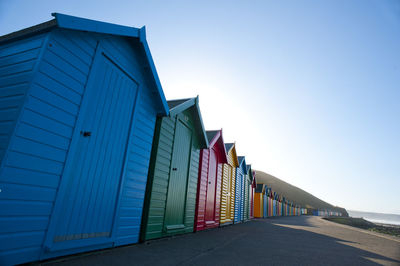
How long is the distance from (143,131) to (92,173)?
6.35 feet

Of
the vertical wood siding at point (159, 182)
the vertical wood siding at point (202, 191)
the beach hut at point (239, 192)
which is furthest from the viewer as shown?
the beach hut at point (239, 192)

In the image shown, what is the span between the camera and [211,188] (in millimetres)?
11797

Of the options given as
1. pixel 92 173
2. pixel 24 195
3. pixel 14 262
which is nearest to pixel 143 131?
pixel 92 173

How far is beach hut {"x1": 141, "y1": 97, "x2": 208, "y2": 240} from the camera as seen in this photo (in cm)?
652

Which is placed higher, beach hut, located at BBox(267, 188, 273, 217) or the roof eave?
the roof eave

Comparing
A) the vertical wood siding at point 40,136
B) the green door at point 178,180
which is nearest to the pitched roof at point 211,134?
the green door at point 178,180

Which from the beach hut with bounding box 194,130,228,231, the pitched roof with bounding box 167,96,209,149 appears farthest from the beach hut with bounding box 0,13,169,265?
the beach hut with bounding box 194,130,228,231

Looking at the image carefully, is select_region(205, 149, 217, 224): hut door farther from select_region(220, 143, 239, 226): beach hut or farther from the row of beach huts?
the row of beach huts

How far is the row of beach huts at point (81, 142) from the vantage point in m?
3.21

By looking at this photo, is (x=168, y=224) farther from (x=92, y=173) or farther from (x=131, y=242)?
→ (x=92, y=173)

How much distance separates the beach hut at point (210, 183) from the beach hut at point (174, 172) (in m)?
0.50

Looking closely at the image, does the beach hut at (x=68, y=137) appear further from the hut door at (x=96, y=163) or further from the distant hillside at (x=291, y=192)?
the distant hillside at (x=291, y=192)

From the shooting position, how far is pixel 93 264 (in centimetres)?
361

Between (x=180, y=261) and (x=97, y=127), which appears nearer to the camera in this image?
(x=180, y=261)
